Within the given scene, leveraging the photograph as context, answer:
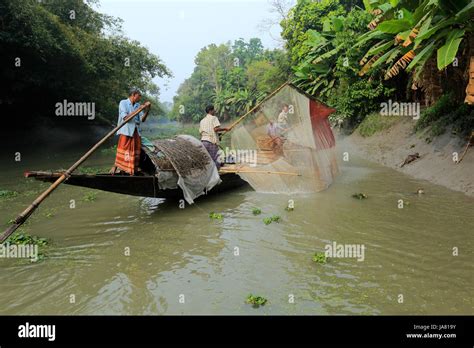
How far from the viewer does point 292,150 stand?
8859 mm

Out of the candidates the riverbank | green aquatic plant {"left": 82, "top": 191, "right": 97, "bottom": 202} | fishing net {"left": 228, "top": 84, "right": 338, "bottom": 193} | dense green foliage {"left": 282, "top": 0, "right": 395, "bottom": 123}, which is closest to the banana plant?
fishing net {"left": 228, "top": 84, "right": 338, "bottom": 193}

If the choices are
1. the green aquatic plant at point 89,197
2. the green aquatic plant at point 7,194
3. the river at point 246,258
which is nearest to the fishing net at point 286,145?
the river at point 246,258

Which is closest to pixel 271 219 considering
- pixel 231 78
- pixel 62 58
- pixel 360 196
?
pixel 360 196

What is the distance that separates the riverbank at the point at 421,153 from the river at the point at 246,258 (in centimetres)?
60

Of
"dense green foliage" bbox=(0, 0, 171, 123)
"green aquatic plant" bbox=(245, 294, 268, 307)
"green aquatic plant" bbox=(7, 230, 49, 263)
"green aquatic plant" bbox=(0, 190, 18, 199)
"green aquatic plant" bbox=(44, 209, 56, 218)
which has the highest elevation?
"dense green foliage" bbox=(0, 0, 171, 123)

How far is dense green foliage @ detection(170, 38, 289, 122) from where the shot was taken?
1284 inches

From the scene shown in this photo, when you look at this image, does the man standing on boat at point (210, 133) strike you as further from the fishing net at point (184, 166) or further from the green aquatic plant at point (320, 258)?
the green aquatic plant at point (320, 258)

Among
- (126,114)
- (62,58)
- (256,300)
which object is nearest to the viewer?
(256,300)

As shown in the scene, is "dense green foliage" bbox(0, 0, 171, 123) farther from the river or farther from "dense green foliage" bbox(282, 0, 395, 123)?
"dense green foliage" bbox(282, 0, 395, 123)

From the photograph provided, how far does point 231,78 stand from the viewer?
43.4 metres

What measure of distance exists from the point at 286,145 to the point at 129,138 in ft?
13.4

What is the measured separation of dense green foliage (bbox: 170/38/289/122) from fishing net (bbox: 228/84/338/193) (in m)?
19.1

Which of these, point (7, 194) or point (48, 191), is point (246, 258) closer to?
point (48, 191)

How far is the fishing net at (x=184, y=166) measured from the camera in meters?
7.05
